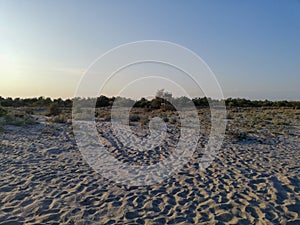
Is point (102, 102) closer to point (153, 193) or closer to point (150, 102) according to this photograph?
point (150, 102)

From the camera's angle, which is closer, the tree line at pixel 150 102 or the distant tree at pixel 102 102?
the tree line at pixel 150 102

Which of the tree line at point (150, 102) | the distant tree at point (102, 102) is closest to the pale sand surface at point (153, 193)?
the tree line at point (150, 102)

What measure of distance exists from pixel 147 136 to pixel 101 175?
5328 mm

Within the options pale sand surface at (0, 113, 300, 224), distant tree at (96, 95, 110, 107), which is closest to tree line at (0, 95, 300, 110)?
distant tree at (96, 95, 110, 107)

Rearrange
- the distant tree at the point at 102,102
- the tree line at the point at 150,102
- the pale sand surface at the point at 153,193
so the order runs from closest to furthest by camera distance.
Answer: the pale sand surface at the point at 153,193
the tree line at the point at 150,102
the distant tree at the point at 102,102

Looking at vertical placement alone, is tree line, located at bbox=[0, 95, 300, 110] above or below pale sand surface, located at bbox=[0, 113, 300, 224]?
above

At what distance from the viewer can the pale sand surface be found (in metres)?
4.14

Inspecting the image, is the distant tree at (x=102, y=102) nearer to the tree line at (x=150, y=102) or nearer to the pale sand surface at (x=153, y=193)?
the tree line at (x=150, y=102)

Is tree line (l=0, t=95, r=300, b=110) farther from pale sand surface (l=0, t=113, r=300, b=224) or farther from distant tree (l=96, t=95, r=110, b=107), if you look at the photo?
pale sand surface (l=0, t=113, r=300, b=224)

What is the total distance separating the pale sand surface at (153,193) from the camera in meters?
4.14

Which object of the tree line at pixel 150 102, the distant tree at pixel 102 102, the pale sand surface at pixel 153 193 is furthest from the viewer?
the distant tree at pixel 102 102

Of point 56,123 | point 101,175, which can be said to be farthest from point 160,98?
point 101,175

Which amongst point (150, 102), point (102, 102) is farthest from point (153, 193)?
point (102, 102)

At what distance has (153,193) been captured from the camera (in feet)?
17.0
